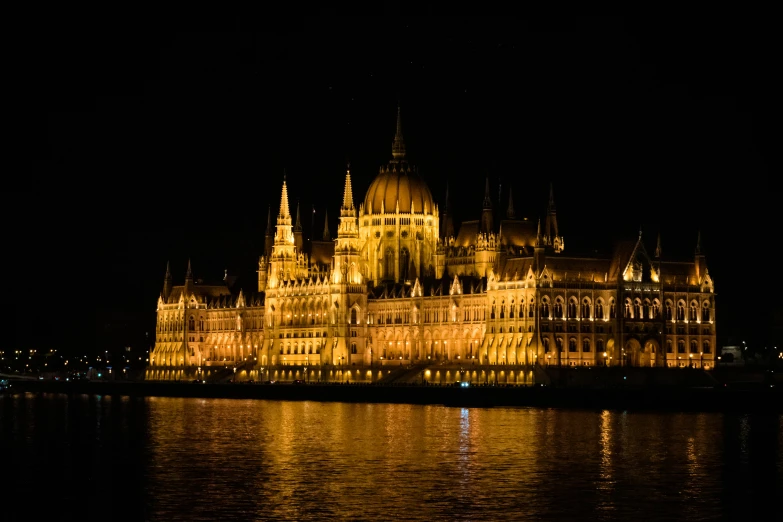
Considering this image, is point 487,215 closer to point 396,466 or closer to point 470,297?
point 470,297

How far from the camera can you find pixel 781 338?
188625 mm

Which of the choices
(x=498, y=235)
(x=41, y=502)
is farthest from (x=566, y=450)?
(x=498, y=235)

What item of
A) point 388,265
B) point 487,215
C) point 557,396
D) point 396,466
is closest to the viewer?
point 396,466

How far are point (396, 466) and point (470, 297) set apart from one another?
83.4m

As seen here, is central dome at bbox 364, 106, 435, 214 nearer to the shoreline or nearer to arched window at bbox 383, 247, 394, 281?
arched window at bbox 383, 247, 394, 281

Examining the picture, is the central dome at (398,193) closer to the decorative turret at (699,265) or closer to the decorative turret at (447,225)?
the decorative turret at (447,225)

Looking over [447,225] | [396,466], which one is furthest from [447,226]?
[396,466]

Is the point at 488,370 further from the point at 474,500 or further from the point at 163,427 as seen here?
the point at 474,500

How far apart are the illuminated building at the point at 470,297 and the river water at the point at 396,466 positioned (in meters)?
26.2

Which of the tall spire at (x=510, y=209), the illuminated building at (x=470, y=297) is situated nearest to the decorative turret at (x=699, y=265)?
the illuminated building at (x=470, y=297)

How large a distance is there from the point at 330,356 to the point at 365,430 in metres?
69.7

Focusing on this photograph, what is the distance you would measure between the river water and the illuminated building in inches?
1031

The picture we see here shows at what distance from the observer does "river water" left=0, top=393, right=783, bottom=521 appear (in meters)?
75.4

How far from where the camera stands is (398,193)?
194 meters
